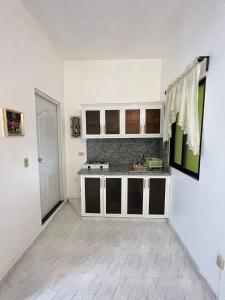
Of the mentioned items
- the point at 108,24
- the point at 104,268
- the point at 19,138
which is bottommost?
the point at 104,268

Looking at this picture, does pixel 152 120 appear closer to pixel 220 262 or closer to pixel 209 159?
pixel 209 159

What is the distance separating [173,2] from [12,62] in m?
1.98

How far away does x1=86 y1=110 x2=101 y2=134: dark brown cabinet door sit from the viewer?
3.17 meters

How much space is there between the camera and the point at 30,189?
227 centimetres

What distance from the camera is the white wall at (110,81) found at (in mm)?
3492

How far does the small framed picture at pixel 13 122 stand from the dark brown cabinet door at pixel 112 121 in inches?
59.2

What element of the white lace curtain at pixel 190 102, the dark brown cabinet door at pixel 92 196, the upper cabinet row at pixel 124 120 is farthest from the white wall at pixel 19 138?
the white lace curtain at pixel 190 102

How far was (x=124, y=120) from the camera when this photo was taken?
124 inches

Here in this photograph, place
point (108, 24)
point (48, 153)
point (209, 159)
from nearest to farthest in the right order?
point (209, 159), point (108, 24), point (48, 153)

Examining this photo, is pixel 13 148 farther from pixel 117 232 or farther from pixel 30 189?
pixel 117 232

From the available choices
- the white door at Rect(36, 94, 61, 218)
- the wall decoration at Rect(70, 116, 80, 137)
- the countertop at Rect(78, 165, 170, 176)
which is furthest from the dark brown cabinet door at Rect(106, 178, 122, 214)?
the wall decoration at Rect(70, 116, 80, 137)

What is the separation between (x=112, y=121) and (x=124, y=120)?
222 millimetres

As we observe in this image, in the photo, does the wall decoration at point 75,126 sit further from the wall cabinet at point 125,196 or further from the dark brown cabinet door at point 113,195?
the dark brown cabinet door at point 113,195

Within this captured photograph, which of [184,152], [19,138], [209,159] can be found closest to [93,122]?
[19,138]
